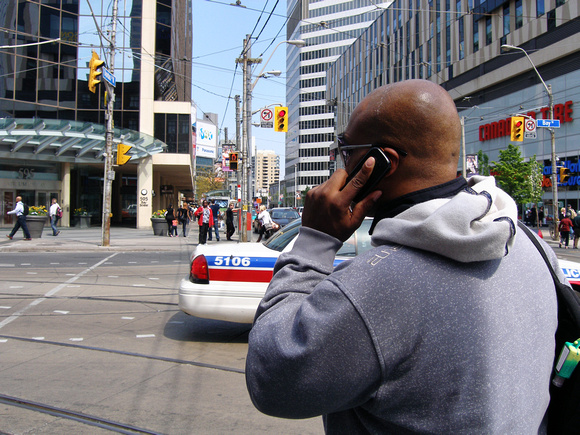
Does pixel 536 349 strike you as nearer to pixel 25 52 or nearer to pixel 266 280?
pixel 266 280

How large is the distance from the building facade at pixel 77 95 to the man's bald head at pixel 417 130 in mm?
29780

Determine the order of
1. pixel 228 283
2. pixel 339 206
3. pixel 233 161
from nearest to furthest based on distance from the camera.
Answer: pixel 339 206
pixel 228 283
pixel 233 161

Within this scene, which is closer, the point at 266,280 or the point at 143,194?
the point at 266,280

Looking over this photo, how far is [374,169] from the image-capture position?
1.26 metres

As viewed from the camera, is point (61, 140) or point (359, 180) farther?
point (61, 140)

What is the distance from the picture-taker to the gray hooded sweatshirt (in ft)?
3.46

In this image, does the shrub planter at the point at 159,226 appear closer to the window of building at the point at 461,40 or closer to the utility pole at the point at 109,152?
the utility pole at the point at 109,152

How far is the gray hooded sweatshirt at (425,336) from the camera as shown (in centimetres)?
105

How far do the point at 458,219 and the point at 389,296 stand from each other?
22 cm

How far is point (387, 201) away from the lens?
1.32 m

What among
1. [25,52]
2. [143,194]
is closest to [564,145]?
[143,194]

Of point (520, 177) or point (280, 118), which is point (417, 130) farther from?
point (520, 177)

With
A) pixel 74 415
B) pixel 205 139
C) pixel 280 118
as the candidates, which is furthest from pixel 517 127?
pixel 205 139

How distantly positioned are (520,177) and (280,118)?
20117 mm
